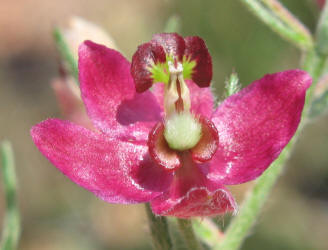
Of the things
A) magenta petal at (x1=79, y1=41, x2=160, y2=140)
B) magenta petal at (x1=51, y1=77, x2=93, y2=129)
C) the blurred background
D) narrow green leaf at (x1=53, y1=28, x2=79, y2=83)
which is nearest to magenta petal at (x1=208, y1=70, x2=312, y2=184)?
magenta petal at (x1=79, y1=41, x2=160, y2=140)

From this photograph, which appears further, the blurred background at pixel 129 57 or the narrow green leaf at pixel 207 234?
the blurred background at pixel 129 57

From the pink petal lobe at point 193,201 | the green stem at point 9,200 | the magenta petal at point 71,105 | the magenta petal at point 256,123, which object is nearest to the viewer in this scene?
the pink petal lobe at point 193,201

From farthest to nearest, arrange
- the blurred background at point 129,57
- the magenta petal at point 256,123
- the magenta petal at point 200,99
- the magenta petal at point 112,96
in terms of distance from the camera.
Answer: the blurred background at point 129,57 → the magenta petal at point 200,99 → the magenta petal at point 112,96 → the magenta petal at point 256,123

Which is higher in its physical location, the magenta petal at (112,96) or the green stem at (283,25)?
the green stem at (283,25)

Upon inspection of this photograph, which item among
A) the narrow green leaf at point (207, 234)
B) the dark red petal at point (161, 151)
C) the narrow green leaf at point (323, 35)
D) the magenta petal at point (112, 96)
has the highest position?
the narrow green leaf at point (323, 35)

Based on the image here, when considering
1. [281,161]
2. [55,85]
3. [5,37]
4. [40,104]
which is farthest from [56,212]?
[281,161]

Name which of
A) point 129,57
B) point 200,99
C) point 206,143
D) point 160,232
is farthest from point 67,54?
point 129,57

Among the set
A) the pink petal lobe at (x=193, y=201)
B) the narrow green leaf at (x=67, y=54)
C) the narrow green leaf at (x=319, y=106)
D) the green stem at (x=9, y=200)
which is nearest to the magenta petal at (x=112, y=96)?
the pink petal lobe at (x=193, y=201)

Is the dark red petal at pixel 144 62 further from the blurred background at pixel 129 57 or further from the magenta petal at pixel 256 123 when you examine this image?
the blurred background at pixel 129 57
